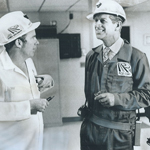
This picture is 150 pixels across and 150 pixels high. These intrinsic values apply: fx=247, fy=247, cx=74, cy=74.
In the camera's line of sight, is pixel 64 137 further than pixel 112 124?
Yes

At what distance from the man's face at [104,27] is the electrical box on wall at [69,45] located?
0.44 feet

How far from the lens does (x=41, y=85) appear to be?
149 centimetres

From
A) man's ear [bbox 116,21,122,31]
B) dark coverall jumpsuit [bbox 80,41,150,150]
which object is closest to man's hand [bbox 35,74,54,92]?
dark coverall jumpsuit [bbox 80,41,150,150]

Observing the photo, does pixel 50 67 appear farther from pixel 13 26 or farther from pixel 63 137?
pixel 63 137

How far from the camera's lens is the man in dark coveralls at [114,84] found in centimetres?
152

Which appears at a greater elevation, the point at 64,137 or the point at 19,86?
the point at 19,86

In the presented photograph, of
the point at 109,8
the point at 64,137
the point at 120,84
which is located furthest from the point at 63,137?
the point at 109,8

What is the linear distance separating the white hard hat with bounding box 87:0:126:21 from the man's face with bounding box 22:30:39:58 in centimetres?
37

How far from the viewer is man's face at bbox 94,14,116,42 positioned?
151 cm

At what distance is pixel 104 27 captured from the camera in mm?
1516

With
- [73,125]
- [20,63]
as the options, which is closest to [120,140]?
[73,125]

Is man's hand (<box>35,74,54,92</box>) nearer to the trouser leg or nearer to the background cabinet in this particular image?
the background cabinet

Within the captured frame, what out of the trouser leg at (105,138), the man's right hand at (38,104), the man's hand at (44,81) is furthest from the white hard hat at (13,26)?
the trouser leg at (105,138)

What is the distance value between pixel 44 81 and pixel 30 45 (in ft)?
0.77
